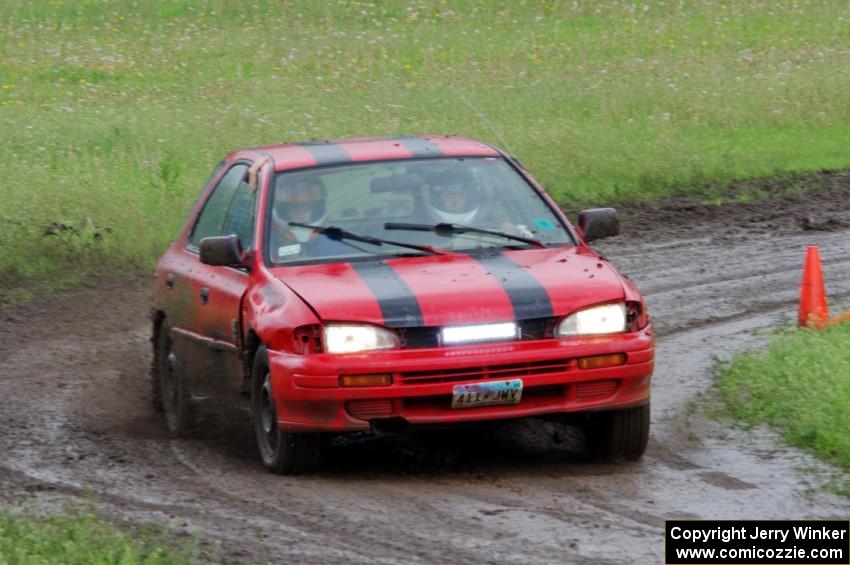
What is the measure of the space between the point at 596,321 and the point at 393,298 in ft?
2.94

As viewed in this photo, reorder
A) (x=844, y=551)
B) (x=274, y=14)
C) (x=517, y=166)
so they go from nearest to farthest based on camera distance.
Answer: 1. (x=844, y=551)
2. (x=517, y=166)
3. (x=274, y=14)

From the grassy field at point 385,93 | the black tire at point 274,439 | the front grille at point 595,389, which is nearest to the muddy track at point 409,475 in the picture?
the black tire at point 274,439

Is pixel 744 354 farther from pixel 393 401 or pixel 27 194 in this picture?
pixel 27 194

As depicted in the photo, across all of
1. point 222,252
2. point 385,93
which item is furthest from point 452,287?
point 385,93

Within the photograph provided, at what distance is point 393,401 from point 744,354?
3623mm

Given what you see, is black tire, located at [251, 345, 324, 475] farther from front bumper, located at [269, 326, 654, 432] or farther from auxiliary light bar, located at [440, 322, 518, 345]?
auxiliary light bar, located at [440, 322, 518, 345]

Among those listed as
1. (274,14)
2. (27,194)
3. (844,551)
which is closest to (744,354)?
(844,551)

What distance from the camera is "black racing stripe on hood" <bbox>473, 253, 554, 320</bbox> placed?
25.8 feet

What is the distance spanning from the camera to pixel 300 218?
883 centimetres

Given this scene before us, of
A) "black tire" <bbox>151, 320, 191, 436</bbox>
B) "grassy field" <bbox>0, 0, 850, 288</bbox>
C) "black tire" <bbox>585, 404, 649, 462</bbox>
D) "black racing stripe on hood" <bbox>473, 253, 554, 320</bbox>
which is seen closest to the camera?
"black racing stripe on hood" <bbox>473, 253, 554, 320</bbox>

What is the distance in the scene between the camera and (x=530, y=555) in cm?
647

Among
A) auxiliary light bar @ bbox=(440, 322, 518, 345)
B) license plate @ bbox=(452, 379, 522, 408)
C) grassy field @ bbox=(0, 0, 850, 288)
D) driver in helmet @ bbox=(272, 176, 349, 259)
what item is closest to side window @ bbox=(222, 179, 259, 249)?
driver in helmet @ bbox=(272, 176, 349, 259)

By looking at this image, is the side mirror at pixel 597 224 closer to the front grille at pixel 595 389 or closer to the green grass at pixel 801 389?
the green grass at pixel 801 389

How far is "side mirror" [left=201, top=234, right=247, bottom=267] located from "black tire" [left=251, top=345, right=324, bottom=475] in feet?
2.00
